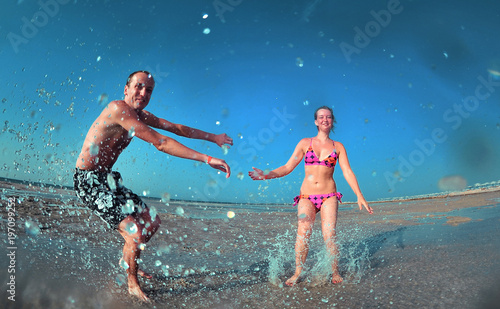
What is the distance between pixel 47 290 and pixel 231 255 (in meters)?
2.94

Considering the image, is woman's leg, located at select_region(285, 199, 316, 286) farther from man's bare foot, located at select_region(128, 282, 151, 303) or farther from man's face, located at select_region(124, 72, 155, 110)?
man's face, located at select_region(124, 72, 155, 110)

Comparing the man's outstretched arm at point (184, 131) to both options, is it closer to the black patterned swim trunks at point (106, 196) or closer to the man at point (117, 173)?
the man at point (117, 173)

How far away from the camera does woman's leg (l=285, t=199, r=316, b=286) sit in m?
3.68

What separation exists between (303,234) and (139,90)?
2412mm

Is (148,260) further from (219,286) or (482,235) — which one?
(482,235)

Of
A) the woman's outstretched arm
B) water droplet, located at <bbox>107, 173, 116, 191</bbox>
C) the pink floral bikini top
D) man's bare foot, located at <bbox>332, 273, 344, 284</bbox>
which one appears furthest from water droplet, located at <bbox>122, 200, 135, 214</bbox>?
man's bare foot, located at <bbox>332, 273, 344, 284</bbox>

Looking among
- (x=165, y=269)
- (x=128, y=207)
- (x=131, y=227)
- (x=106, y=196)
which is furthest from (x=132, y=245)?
(x=165, y=269)

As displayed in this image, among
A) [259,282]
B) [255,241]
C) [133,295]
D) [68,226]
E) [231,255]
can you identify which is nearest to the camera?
[133,295]

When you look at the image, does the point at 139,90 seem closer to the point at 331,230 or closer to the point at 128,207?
the point at 128,207

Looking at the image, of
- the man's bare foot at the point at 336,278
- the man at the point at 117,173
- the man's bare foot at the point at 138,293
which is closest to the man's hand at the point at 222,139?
the man at the point at 117,173

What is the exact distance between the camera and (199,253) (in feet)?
17.9

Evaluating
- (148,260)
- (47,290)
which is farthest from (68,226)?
(47,290)

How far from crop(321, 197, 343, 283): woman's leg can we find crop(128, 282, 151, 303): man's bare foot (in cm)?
200

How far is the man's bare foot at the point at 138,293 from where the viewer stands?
299cm
